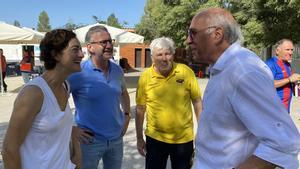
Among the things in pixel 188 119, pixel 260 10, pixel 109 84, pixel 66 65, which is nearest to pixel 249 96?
pixel 66 65

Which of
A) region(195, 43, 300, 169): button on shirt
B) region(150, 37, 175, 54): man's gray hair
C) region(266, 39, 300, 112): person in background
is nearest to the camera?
region(195, 43, 300, 169): button on shirt

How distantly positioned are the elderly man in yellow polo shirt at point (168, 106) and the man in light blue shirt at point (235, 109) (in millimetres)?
1630

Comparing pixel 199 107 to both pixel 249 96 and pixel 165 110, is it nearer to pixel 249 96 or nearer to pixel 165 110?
pixel 165 110

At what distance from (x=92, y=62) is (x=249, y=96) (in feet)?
6.42

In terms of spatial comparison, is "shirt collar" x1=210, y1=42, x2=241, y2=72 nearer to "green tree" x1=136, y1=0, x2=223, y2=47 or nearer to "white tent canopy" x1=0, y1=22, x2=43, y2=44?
"white tent canopy" x1=0, y1=22, x2=43, y2=44

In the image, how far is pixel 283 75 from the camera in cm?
552

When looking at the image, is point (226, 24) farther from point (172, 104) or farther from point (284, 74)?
point (284, 74)

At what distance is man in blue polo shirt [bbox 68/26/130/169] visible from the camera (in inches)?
128

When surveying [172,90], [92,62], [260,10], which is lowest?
[172,90]

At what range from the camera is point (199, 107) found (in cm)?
380

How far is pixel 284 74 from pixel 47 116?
160 inches

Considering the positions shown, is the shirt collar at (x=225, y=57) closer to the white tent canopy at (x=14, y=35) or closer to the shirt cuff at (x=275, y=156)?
the shirt cuff at (x=275, y=156)

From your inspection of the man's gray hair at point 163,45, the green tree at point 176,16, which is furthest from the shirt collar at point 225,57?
the green tree at point 176,16

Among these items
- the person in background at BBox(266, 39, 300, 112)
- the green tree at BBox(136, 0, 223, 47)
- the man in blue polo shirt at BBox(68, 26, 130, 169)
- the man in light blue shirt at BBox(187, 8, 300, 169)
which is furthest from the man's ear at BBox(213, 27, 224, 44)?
the green tree at BBox(136, 0, 223, 47)
